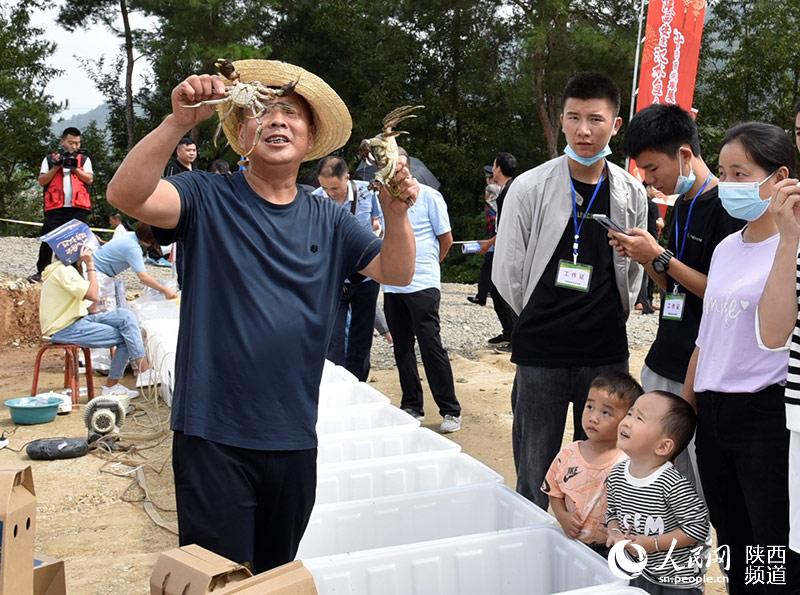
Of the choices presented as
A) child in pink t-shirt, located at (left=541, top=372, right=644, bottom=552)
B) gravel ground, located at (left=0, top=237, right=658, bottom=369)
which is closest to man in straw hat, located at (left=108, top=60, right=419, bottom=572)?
child in pink t-shirt, located at (left=541, top=372, right=644, bottom=552)

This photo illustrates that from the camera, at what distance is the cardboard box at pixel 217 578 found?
154cm

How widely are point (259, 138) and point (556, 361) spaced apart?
58.5 inches

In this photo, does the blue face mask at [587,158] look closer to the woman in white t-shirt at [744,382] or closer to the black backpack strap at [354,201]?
the woman in white t-shirt at [744,382]

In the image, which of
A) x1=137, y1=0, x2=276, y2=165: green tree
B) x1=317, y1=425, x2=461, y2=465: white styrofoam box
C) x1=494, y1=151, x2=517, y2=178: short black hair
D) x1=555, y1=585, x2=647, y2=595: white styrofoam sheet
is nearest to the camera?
x1=555, y1=585, x2=647, y2=595: white styrofoam sheet

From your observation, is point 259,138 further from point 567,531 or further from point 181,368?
point 567,531

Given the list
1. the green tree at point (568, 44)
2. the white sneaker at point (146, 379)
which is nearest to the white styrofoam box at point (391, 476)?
the white sneaker at point (146, 379)

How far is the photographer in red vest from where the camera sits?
29.9 feet

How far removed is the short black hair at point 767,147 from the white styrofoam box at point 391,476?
4.75 ft

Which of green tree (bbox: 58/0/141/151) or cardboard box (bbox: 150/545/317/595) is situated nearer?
cardboard box (bbox: 150/545/317/595)

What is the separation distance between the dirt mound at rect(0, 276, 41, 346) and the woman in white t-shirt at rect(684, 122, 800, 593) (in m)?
7.91

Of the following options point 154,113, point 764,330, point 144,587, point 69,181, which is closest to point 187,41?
point 154,113

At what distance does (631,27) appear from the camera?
1552 cm

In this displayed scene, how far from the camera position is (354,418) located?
12.8 ft

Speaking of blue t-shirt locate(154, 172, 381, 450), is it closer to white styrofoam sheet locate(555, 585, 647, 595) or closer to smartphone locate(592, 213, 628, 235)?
white styrofoam sheet locate(555, 585, 647, 595)
